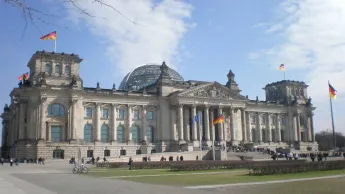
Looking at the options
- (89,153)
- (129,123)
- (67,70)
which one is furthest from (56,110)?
(129,123)

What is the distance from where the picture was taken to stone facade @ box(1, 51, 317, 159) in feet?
275

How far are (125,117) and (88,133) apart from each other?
10.3 meters

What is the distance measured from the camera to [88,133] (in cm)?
8969

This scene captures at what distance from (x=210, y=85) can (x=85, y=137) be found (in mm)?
36508

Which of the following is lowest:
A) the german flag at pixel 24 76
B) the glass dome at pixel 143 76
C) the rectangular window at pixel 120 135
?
the rectangular window at pixel 120 135

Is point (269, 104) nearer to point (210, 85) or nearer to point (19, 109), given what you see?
point (210, 85)

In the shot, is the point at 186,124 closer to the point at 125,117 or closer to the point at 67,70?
the point at 125,117

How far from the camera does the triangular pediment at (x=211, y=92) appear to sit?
10031 centimetres

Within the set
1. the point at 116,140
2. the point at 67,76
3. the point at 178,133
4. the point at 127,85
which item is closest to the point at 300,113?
the point at 178,133

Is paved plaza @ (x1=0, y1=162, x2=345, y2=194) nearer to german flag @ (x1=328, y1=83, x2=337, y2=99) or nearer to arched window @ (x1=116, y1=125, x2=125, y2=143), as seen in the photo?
german flag @ (x1=328, y1=83, x2=337, y2=99)

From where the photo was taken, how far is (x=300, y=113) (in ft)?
412

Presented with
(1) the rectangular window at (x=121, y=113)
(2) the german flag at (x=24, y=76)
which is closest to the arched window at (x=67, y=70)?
(2) the german flag at (x=24, y=76)

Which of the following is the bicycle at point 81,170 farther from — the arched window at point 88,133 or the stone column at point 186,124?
the stone column at point 186,124

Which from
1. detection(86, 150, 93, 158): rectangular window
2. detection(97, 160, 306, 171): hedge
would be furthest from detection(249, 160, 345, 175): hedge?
detection(86, 150, 93, 158): rectangular window
